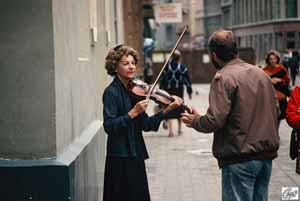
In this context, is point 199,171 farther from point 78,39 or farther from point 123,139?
point 123,139

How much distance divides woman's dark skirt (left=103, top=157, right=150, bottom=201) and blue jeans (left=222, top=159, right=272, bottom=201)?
0.71 metres

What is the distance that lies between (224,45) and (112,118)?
102 centimetres

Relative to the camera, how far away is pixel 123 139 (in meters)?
6.54

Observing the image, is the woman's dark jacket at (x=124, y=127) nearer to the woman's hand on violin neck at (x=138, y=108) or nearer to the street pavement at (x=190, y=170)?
the woman's hand on violin neck at (x=138, y=108)

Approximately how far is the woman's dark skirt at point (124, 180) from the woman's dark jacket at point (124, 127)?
6 centimetres

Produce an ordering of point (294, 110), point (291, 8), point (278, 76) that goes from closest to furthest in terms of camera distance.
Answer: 1. point (294, 110)
2. point (278, 76)
3. point (291, 8)

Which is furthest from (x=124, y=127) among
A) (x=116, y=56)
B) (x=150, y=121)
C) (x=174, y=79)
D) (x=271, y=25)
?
(x=271, y=25)

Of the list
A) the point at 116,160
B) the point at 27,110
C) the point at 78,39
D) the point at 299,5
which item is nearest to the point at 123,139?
the point at 116,160

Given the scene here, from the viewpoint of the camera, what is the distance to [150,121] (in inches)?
259

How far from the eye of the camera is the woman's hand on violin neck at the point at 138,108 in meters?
6.24

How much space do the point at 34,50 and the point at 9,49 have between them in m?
0.17

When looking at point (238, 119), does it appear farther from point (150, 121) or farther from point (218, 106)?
point (150, 121)

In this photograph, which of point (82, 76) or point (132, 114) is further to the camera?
point (82, 76)

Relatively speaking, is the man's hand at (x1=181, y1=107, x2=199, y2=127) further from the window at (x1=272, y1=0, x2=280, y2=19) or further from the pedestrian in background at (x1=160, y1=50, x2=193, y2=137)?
the window at (x1=272, y1=0, x2=280, y2=19)
